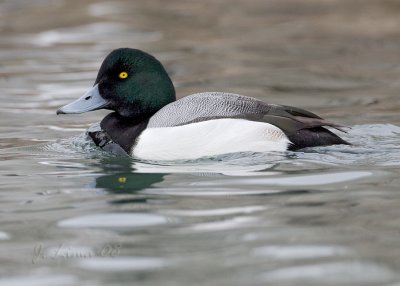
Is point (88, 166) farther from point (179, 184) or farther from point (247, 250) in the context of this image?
point (247, 250)

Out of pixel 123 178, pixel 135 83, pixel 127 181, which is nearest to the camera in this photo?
pixel 127 181

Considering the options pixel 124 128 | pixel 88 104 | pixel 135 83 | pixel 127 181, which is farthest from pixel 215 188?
pixel 88 104

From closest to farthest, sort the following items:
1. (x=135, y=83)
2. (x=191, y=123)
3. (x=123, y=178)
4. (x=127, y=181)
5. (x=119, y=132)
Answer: (x=127, y=181) → (x=123, y=178) → (x=191, y=123) → (x=119, y=132) → (x=135, y=83)

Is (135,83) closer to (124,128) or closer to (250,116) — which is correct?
(124,128)

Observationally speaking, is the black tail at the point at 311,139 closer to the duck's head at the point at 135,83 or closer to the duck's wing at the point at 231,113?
the duck's wing at the point at 231,113

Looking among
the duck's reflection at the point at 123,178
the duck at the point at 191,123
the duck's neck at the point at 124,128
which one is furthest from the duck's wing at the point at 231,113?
the duck's reflection at the point at 123,178

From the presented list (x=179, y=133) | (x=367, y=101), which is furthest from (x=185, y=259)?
(x=367, y=101)

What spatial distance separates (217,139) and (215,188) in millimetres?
1072

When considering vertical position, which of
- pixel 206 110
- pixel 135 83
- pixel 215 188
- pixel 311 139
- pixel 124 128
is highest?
pixel 135 83

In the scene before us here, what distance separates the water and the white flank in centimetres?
8

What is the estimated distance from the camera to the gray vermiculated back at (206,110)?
7258 mm

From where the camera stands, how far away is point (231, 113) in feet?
23.9

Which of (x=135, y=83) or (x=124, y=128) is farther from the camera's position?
(x=135, y=83)

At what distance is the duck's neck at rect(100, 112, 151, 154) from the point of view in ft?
24.5
